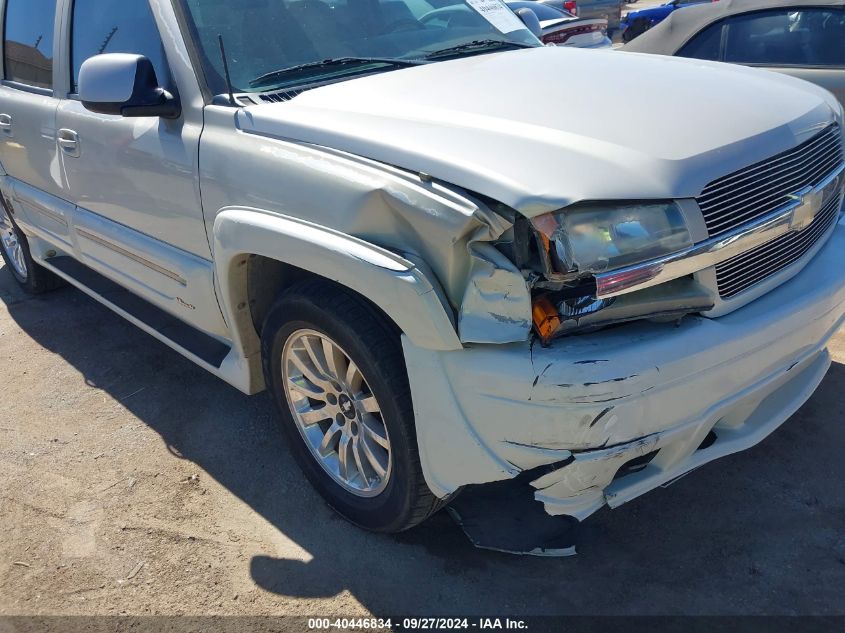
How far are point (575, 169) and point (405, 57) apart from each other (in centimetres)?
138

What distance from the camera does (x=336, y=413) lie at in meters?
2.75

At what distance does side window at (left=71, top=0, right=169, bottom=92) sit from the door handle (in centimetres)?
23

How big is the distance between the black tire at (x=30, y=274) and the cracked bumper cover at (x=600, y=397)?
4014 millimetres

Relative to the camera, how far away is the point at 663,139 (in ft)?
7.01

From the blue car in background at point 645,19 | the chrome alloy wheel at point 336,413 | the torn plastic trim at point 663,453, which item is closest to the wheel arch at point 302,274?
the chrome alloy wheel at point 336,413

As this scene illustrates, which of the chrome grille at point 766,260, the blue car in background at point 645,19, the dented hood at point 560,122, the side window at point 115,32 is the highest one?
the side window at point 115,32

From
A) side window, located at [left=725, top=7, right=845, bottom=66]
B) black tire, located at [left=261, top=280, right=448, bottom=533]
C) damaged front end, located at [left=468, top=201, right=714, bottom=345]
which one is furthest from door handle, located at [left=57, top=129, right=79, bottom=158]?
side window, located at [left=725, top=7, right=845, bottom=66]

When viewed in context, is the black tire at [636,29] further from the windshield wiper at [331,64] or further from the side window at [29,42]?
the windshield wiper at [331,64]

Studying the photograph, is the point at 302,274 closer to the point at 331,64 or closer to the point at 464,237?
the point at 331,64

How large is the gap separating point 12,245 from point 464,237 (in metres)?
4.59

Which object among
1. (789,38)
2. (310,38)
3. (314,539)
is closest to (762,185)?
(310,38)

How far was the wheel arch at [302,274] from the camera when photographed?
80.0 inches

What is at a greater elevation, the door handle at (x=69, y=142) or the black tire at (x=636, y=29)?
the door handle at (x=69, y=142)

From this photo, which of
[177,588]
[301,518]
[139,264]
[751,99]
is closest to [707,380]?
[751,99]
